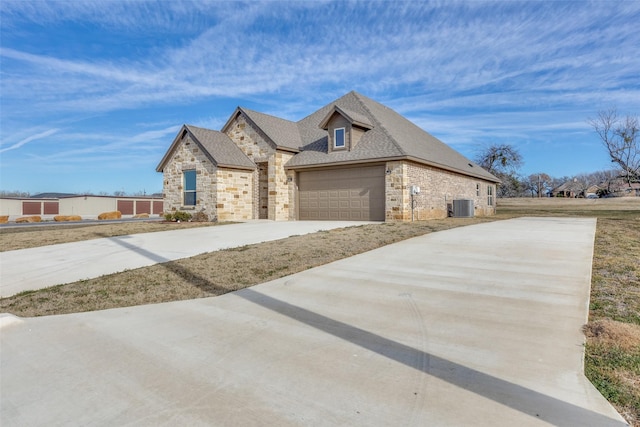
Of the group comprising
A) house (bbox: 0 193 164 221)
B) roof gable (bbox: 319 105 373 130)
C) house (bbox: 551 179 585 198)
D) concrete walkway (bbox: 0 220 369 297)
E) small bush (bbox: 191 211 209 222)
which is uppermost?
roof gable (bbox: 319 105 373 130)

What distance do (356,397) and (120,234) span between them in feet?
46.2

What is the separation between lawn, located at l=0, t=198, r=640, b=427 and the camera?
3.34 m

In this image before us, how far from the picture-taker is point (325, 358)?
11.7 ft

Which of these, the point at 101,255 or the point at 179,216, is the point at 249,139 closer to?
the point at 179,216

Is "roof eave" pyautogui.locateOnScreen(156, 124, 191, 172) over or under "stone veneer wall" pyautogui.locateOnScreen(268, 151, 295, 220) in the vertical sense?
over

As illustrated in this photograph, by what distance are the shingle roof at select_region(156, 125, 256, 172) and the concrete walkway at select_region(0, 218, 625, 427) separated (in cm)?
1418

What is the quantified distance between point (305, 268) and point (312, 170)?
1274 cm

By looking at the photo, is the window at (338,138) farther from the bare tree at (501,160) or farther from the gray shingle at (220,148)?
the bare tree at (501,160)

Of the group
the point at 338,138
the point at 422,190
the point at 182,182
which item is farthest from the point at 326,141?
the point at 182,182

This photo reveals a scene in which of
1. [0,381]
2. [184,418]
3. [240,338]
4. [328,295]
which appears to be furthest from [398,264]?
[0,381]

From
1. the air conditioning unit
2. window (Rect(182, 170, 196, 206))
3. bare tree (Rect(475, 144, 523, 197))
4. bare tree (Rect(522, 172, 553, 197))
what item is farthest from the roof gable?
bare tree (Rect(522, 172, 553, 197))

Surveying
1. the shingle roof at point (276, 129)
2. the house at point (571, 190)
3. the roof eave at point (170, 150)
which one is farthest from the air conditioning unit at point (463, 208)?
the house at point (571, 190)

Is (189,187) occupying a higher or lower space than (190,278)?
higher

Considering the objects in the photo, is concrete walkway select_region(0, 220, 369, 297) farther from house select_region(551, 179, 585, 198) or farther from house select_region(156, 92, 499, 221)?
house select_region(551, 179, 585, 198)
